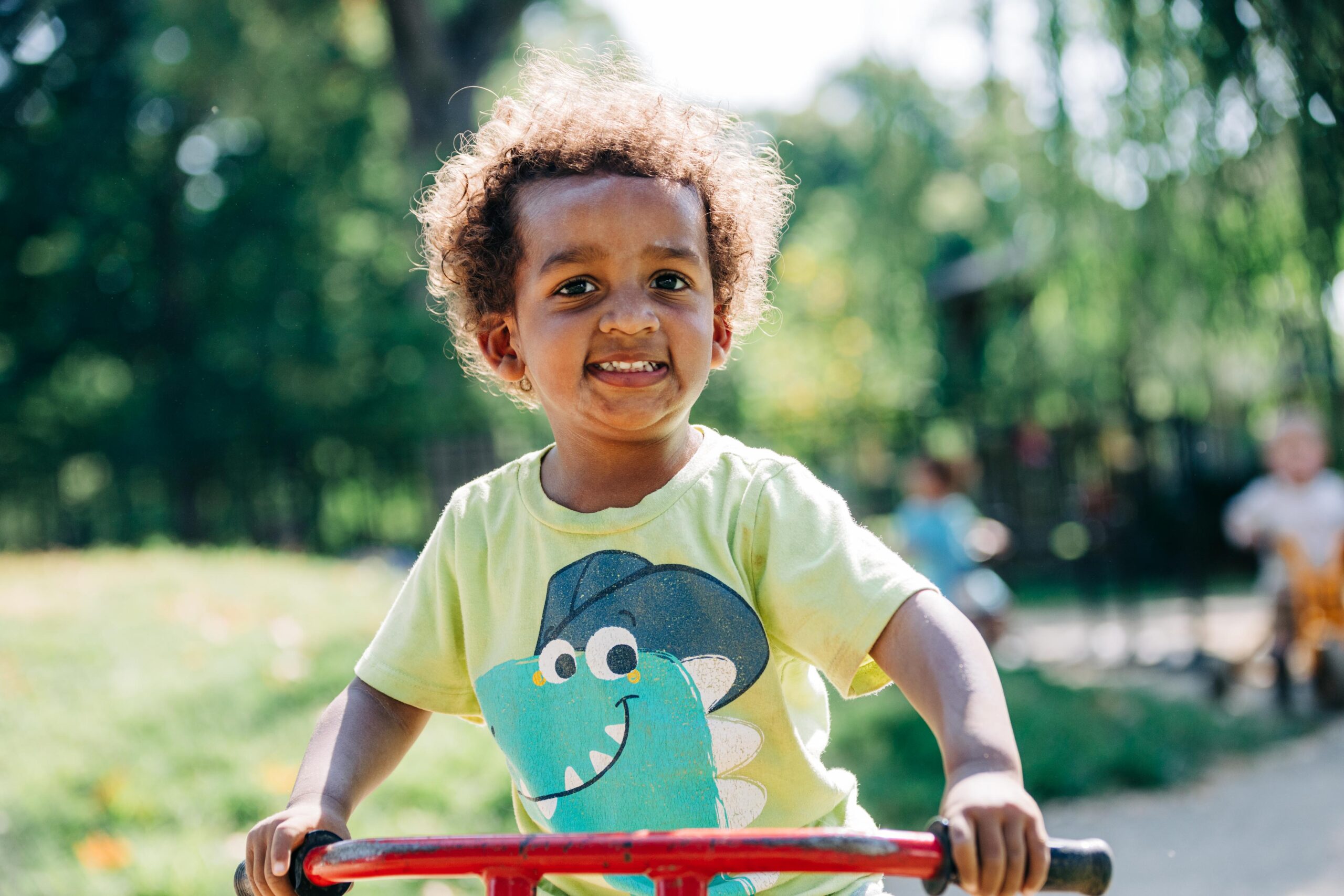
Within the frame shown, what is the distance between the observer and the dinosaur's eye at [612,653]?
1636 mm

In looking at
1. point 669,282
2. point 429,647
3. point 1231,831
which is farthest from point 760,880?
point 1231,831

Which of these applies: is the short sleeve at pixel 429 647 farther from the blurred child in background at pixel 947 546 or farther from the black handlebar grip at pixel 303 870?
the blurred child in background at pixel 947 546

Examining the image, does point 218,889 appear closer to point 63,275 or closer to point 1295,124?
point 1295,124

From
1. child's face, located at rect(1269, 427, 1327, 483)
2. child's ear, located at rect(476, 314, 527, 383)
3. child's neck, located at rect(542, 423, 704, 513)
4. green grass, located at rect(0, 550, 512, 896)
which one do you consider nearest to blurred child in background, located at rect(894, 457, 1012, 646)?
child's face, located at rect(1269, 427, 1327, 483)

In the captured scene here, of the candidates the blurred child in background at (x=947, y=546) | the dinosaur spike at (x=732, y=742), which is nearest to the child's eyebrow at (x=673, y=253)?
the dinosaur spike at (x=732, y=742)

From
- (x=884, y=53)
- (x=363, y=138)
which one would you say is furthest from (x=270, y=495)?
(x=884, y=53)

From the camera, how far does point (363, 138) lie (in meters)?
17.8

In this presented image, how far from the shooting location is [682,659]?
1.62m

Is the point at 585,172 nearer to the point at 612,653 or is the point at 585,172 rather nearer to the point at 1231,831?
the point at 612,653

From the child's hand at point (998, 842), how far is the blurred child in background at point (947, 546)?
6433 mm

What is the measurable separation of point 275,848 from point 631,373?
776 millimetres

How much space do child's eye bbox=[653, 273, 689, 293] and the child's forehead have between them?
0.15 feet

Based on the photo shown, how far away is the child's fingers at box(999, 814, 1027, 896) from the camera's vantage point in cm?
118

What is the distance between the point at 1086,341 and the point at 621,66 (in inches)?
240
